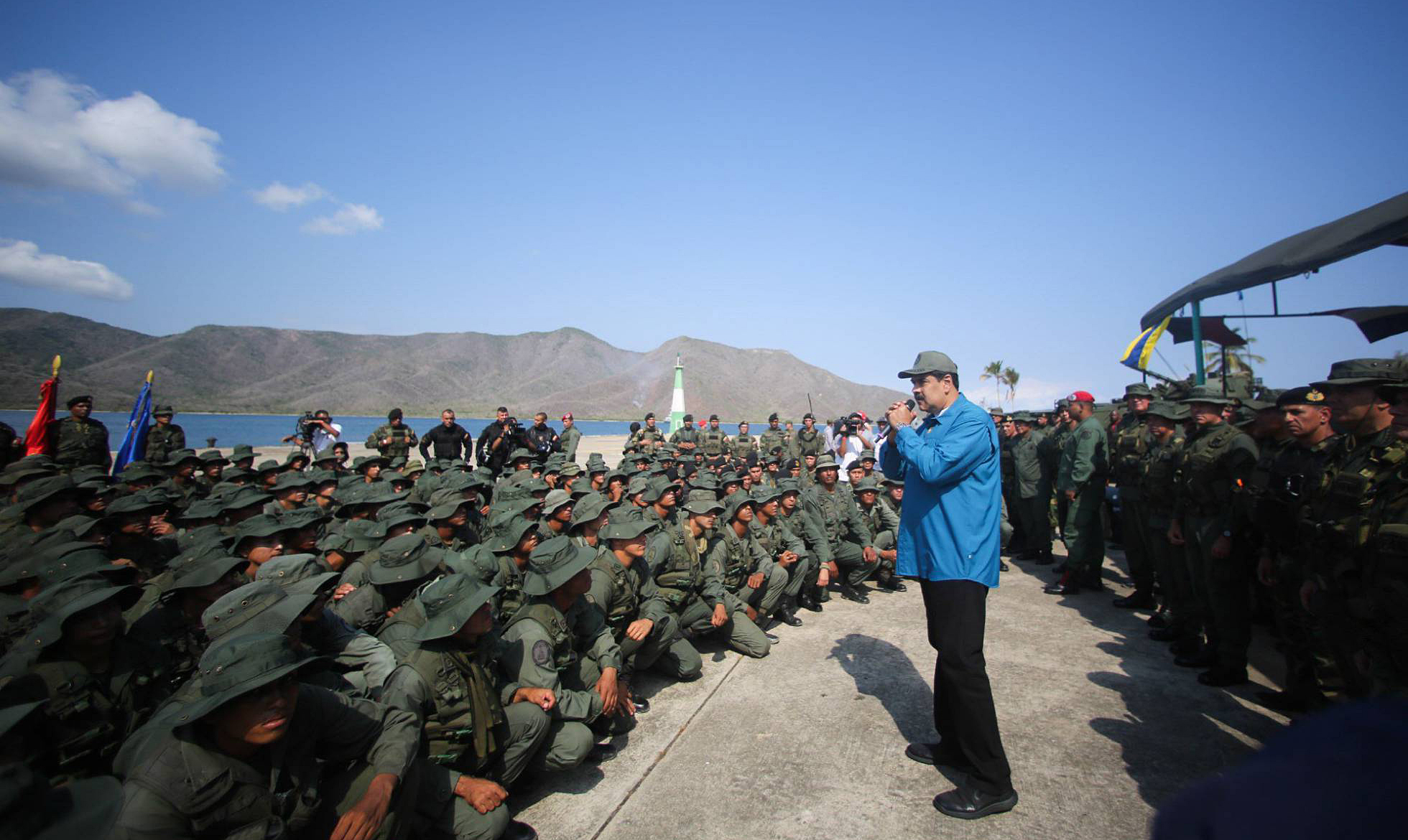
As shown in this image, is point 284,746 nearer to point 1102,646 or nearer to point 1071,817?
point 1071,817

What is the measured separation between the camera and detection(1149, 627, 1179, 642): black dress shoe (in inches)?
217

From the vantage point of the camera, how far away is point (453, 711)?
10.1ft

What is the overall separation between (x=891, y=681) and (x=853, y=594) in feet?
8.90

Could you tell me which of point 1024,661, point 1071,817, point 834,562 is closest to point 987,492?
point 1071,817

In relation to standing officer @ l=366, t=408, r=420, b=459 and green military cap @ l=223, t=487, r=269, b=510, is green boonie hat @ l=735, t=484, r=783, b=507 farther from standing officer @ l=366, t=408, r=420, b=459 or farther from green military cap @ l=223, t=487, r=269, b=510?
standing officer @ l=366, t=408, r=420, b=459

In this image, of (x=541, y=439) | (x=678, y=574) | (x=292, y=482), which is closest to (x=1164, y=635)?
(x=678, y=574)

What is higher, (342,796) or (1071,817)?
(342,796)

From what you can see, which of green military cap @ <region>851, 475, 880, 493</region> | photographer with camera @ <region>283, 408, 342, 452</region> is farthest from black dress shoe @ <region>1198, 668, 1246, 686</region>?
photographer with camera @ <region>283, 408, 342, 452</region>

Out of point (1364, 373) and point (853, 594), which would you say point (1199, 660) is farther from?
point (853, 594)

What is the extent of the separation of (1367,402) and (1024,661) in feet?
9.46

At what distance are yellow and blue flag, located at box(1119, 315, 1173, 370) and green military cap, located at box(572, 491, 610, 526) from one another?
12.1 metres

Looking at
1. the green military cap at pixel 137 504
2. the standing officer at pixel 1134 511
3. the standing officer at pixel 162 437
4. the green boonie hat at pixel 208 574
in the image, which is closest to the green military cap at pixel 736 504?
the standing officer at pixel 1134 511

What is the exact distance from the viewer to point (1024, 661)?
17.2ft

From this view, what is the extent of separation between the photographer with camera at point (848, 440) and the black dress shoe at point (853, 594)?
5859 millimetres
